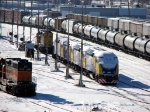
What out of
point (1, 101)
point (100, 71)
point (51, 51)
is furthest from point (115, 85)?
point (51, 51)

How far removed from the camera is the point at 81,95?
42469 mm

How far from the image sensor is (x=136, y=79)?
51.8 metres

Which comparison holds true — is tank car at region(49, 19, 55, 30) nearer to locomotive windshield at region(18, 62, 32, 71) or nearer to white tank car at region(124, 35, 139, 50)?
white tank car at region(124, 35, 139, 50)

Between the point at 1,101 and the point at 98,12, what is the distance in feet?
376

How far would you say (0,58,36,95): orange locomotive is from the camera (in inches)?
1635

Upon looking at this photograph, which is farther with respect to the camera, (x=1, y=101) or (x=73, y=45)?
(x=73, y=45)

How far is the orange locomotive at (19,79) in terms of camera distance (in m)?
41.5

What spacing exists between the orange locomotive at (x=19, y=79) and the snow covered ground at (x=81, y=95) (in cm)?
65

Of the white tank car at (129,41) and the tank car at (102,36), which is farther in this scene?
the tank car at (102,36)

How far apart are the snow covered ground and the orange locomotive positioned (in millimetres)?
647

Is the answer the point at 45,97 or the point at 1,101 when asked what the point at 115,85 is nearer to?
the point at 45,97

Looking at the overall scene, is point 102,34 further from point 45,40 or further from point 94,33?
point 45,40

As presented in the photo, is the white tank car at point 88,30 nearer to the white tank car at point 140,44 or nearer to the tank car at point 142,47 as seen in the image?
the tank car at point 142,47

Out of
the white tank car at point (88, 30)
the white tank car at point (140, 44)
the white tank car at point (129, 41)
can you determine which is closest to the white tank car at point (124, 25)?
the white tank car at point (88, 30)
